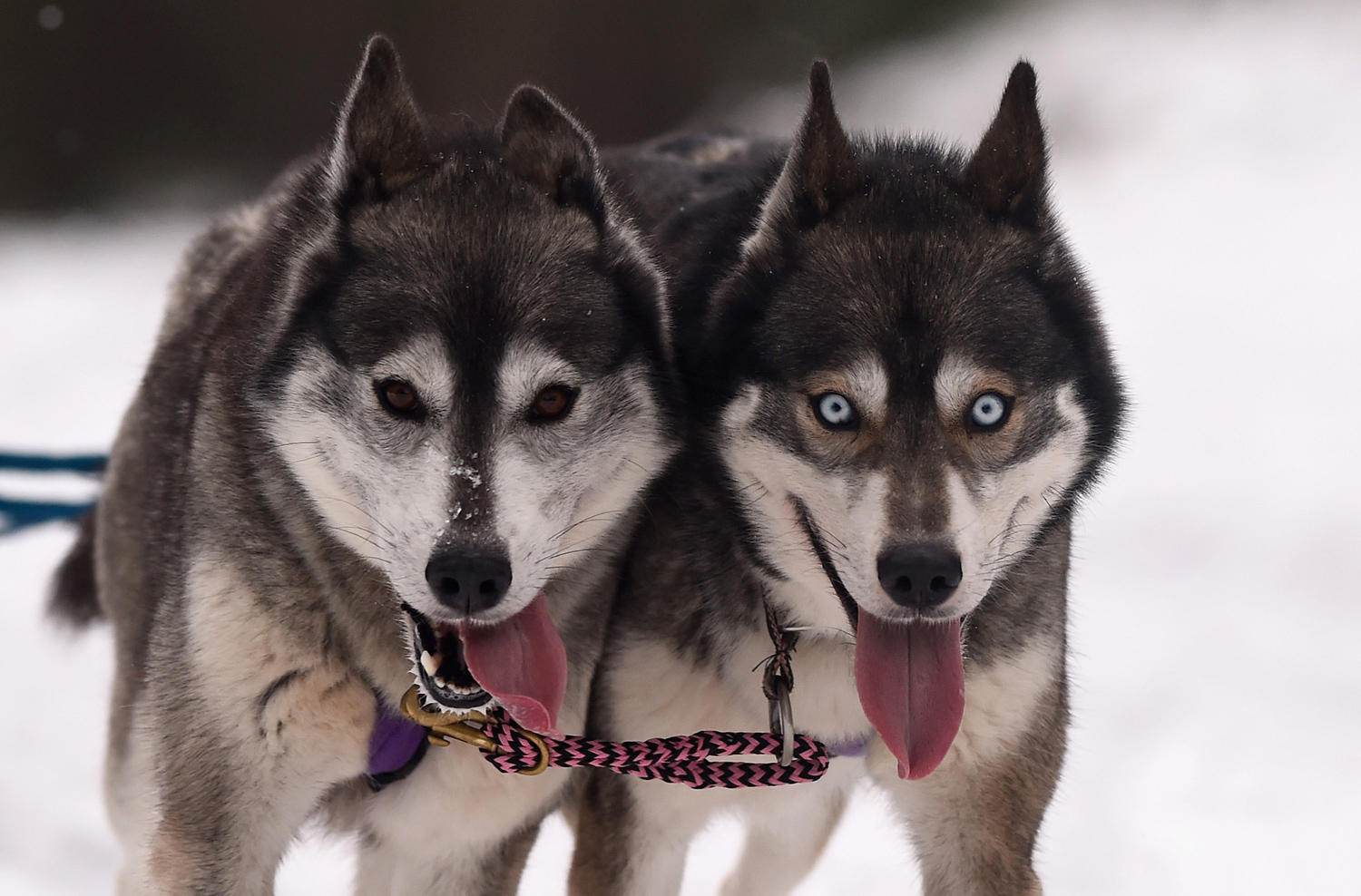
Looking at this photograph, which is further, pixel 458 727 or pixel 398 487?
pixel 458 727

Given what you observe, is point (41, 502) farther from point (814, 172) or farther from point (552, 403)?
point (814, 172)

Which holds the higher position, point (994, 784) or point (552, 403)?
point (552, 403)

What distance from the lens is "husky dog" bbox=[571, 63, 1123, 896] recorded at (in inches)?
93.7

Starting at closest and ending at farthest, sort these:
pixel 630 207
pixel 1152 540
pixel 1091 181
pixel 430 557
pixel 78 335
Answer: pixel 430 557 → pixel 630 207 → pixel 1152 540 → pixel 78 335 → pixel 1091 181

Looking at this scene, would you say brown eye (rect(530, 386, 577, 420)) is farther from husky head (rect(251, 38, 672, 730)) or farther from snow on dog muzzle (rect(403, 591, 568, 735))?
snow on dog muzzle (rect(403, 591, 568, 735))

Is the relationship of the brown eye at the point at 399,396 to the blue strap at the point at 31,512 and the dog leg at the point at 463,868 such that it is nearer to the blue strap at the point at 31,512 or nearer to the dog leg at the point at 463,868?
the dog leg at the point at 463,868

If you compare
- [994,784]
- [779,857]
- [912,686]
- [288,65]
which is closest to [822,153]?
[912,686]

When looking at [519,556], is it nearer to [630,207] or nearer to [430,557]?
[430,557]

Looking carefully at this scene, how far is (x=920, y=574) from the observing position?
2.20m

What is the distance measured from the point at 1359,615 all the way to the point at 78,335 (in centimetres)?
823

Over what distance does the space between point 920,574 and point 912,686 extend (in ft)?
0.96

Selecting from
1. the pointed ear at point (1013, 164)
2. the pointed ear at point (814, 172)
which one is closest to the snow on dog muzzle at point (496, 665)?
the pointed ear at point (814, 172)

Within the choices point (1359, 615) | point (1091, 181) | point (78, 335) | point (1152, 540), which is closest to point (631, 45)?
point (1091, 181)

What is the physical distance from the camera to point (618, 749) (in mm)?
2617
